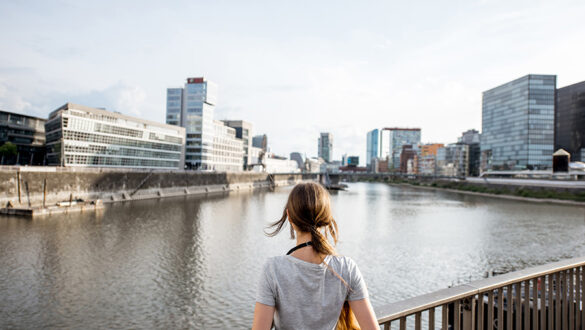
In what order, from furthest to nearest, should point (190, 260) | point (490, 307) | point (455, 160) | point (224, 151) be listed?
point (455, 160) → point (224, 151) → point (190, 260) → point (490, 307)

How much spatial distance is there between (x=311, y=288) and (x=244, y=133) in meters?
167

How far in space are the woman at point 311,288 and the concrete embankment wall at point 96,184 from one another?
73.5ft

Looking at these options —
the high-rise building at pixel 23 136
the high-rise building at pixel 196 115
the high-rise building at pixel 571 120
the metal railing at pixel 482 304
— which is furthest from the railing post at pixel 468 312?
the high-rise building at pixel 571 120

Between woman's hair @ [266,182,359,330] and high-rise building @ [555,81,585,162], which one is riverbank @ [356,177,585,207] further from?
woman's hair @ [266,182,359,330]

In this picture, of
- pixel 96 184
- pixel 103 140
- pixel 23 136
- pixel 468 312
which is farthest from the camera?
pixel 23 136

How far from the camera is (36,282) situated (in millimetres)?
17750

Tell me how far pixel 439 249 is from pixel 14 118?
372 feet

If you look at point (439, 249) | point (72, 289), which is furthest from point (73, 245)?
point (439, 249)

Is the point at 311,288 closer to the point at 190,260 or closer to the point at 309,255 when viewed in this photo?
the point at 309,255

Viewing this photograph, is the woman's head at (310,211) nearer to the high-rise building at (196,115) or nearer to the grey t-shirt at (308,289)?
the grey t-shirt at (308,289)

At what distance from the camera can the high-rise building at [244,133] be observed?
165875 millimetres

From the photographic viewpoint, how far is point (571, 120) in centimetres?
13200

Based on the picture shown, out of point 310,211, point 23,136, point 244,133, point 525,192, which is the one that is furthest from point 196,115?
point 310,211

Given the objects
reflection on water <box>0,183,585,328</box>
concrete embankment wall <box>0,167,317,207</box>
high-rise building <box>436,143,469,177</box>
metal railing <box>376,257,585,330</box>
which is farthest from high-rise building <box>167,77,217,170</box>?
metal railing <box>376,257,585,330</box>
